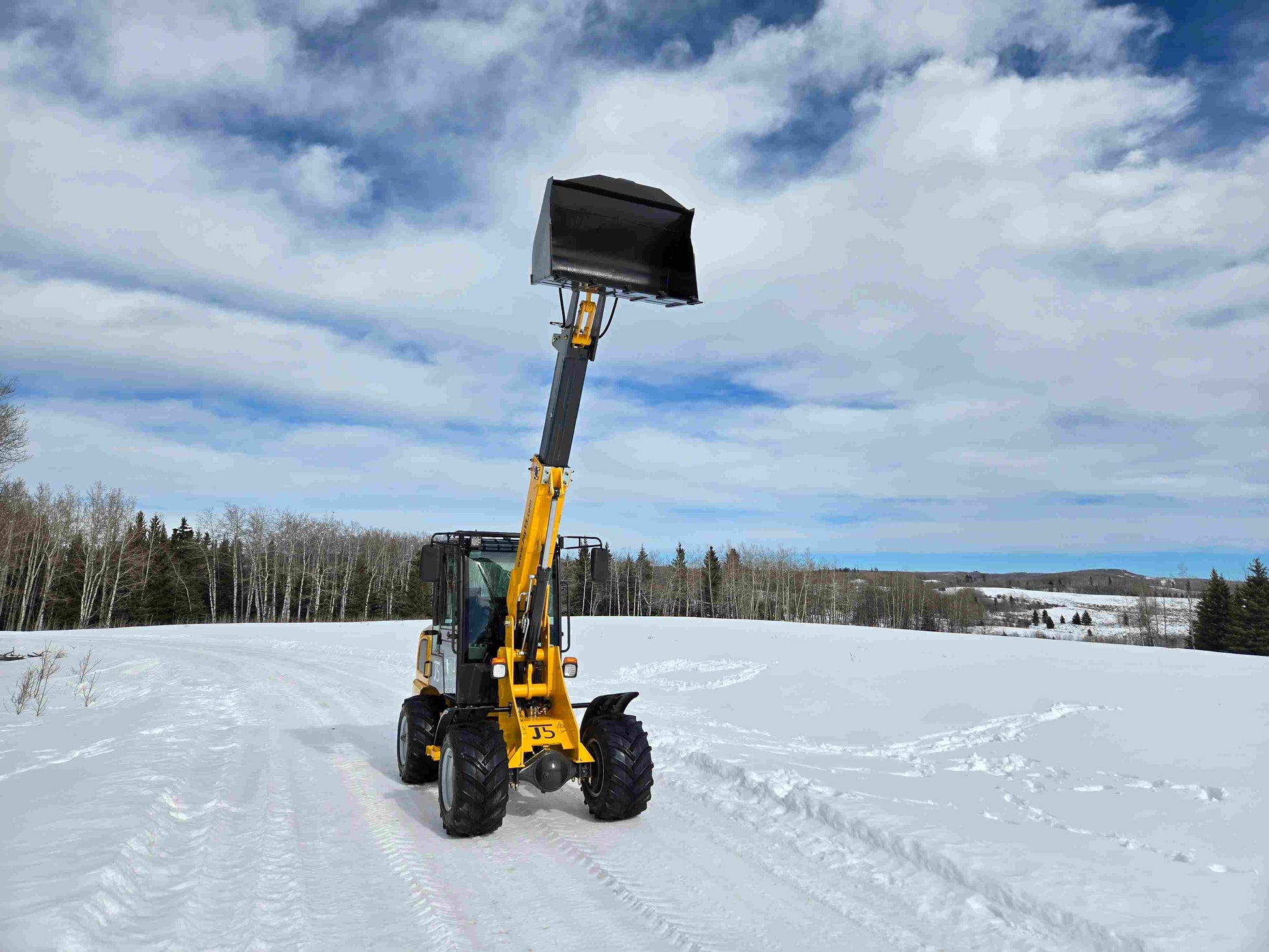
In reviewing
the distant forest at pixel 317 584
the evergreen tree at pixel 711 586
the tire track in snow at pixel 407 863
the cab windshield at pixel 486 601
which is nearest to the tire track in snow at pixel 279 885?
the tire track in snow at pixel 407 863

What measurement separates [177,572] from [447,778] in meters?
63.3

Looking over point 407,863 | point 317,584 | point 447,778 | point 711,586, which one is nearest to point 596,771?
point 447,778

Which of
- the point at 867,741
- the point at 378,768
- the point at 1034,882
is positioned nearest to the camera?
the point at 1034,882

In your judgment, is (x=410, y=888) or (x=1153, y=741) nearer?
(x=410, y=888)

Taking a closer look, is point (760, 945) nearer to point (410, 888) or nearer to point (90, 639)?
point (410, 888)

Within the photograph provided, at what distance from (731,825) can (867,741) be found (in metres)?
4.91

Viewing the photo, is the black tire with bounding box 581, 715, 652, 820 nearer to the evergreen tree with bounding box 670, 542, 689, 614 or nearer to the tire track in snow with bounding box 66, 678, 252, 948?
the tire track in snow with bounding box 66, 678, 252, 948

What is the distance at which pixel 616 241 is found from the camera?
6.99 meters

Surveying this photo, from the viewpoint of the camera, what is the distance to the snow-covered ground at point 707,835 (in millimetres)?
4660

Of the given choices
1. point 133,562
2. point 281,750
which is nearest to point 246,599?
point 133,562

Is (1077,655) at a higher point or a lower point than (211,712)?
higher

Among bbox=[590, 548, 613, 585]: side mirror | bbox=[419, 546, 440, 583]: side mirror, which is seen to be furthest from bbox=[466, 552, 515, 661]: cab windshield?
bbox=[590, 548, 613, 585]: side mirror

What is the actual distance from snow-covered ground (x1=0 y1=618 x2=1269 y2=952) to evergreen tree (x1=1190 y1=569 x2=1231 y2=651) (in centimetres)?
5142

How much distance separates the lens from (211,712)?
1332 centimetres
